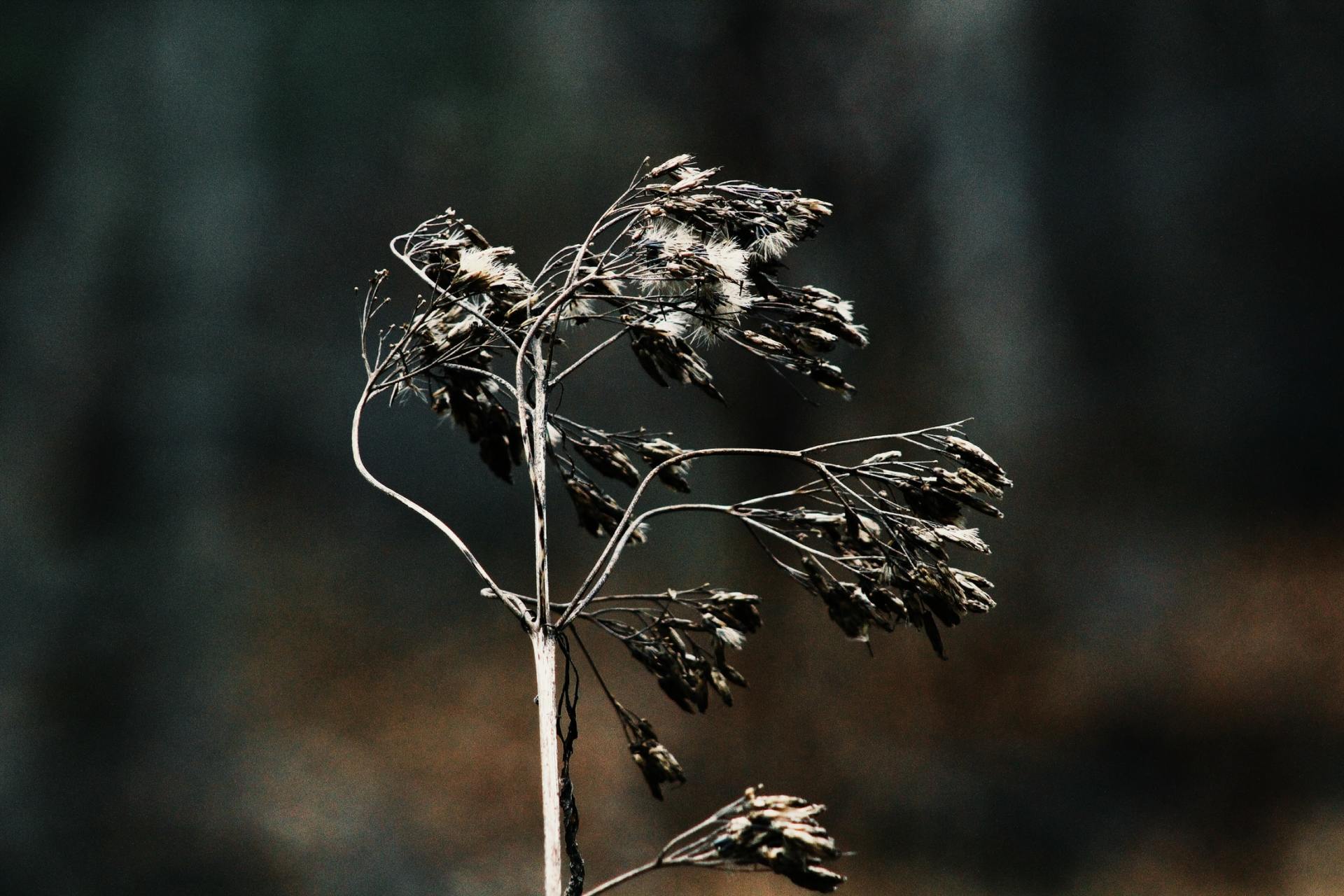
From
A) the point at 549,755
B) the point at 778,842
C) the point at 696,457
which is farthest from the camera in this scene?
the point at 696,457

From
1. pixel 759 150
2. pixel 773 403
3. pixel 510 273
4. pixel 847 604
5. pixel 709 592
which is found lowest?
pixel 847 604

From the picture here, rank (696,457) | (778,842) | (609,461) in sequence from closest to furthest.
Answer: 1. (778,842)
2. (696,457)
3. (609,461)

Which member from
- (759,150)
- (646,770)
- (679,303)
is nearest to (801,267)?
(759,150)

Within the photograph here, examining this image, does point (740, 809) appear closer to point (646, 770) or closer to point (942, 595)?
point (646, 770)

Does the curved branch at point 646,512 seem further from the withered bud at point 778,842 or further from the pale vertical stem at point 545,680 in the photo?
the withered bud at point 778,842

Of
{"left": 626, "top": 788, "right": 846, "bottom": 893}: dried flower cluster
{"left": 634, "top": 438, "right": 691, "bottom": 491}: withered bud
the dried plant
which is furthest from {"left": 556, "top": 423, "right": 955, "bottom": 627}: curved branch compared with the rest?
{"left": 626, "top": 788, "right": 846, "bottom": 893}: dried flower cluster

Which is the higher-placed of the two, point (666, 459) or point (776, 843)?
point (666, 459)

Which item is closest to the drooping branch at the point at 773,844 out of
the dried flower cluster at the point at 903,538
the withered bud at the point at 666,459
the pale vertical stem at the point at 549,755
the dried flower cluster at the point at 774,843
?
the dried flower cluster at the point at 774,843

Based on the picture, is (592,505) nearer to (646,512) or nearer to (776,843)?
(646,512)

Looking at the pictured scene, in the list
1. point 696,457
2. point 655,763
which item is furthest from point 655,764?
point 696,457
